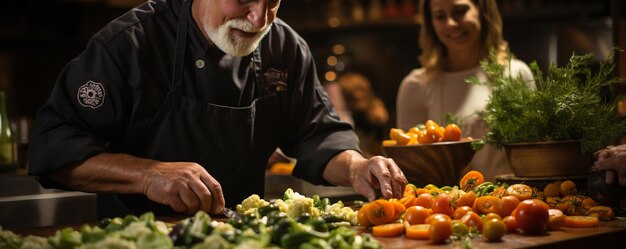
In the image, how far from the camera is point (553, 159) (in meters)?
2.71

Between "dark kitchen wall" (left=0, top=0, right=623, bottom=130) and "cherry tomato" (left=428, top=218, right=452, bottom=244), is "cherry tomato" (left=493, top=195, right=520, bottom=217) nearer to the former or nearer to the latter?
"cherry tomato" (left=428, top=218, right=452, bottom=244)

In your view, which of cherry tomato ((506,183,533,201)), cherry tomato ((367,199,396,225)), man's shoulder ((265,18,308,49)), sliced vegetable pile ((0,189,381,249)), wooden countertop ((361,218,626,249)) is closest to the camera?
sliced vegetable pile ((0,189,381,249))

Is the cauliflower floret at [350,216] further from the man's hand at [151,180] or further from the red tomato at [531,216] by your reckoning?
the red tomato at [531,216]

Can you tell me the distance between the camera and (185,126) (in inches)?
105

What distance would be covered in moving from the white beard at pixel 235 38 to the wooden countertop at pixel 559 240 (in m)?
0.96

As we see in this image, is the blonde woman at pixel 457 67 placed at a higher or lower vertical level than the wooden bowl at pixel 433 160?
higher

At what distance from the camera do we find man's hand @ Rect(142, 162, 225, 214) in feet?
6.95

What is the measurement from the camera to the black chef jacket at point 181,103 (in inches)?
97.7

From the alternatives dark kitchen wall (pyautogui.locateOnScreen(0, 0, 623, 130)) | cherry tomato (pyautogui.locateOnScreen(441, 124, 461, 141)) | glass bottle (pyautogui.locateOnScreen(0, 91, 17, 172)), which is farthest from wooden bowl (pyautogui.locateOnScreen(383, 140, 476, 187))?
dark kitchen wall (pyautogui.locateOnScreen(0, 0, 623, 130))

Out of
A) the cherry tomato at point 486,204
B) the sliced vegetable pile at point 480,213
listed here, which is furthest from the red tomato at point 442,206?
the cherry tomato at point 486,204

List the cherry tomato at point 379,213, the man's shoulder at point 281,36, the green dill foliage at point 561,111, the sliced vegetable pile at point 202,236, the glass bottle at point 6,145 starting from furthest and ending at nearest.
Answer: the glass bottle at point 6,145 < the man's shoulder at point 281,36 < the green dill foliage at point 561,111 < the cherry tomato at point 379,213 < the sliced vegetable pile at point 202,236

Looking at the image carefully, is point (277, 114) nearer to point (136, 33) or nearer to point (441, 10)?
point (136, 33)

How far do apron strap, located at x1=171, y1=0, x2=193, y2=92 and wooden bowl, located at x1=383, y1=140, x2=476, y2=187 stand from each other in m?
0.86

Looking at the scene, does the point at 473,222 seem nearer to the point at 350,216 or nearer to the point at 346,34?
the point at 350,216
